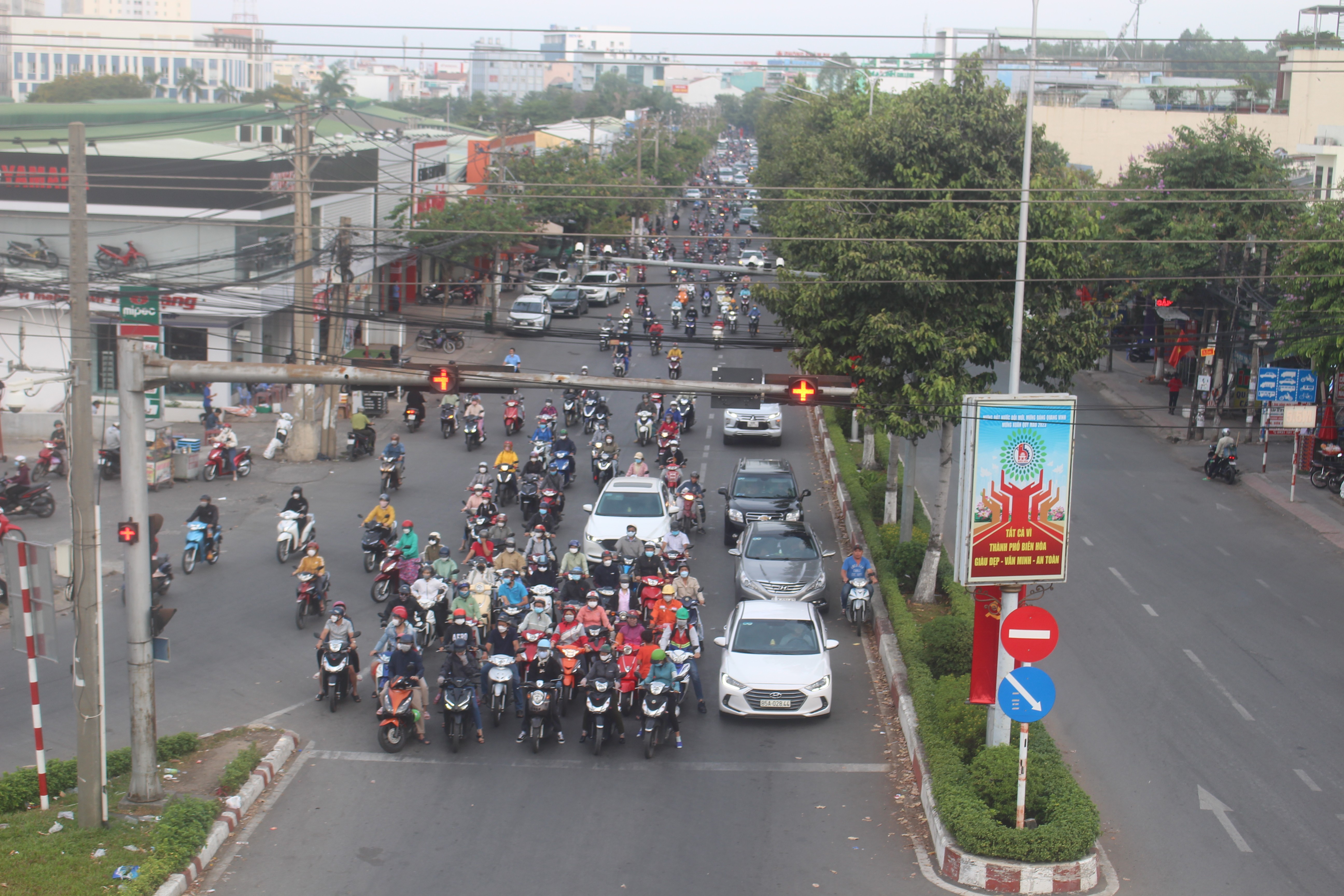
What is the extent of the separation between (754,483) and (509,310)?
82.9 ft

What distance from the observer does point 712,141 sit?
171125 millimetres

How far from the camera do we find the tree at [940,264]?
1802 cm

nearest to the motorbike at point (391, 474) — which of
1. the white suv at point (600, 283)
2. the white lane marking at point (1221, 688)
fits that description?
the white lane marking at point (1221, 688)

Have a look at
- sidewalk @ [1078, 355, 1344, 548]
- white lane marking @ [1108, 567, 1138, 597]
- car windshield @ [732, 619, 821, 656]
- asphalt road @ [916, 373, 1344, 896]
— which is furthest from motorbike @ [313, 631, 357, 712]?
sidewalk @ [1078, 355, 1344, 548]

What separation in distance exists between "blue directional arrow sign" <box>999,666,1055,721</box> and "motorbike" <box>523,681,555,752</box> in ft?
18.0

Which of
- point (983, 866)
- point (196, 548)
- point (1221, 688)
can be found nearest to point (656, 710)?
point (983, 866)

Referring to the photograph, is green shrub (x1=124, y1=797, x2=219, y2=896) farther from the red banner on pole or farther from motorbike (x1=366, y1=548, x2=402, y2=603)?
the red banner on pole

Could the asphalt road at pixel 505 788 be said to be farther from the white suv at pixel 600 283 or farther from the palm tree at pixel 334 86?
the palm tree at pixel 334 86

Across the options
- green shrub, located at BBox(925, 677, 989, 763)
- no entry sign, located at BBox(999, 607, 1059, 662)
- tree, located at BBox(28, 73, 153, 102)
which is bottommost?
green shrub, located at BBox(925, 677, 989, 763)

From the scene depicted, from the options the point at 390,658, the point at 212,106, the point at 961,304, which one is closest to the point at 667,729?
the point at 390,658

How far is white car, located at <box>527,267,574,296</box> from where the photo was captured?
50.1m

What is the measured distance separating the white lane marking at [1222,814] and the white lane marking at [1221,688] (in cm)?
258

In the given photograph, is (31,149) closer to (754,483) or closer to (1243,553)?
(754,483)

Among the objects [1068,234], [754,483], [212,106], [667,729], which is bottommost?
[667,729]
